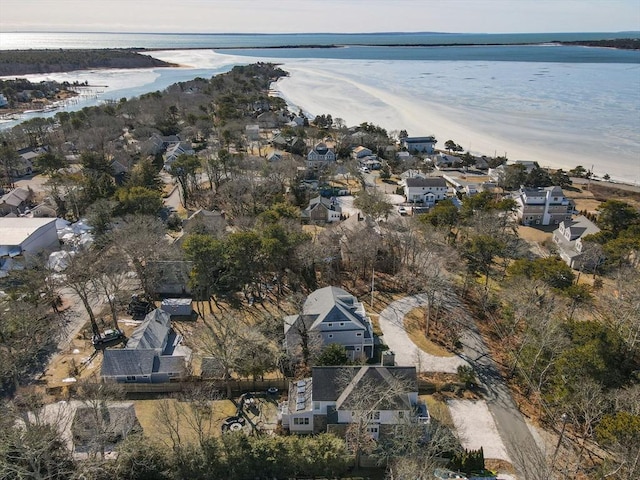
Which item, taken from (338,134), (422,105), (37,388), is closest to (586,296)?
(37,388)

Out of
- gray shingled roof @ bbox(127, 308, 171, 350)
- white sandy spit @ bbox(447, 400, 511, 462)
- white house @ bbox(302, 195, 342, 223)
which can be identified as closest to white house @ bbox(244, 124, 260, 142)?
white house @ bbox(302, 195, 342, 223)

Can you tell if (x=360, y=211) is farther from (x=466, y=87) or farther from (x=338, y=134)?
(x=466, y=87)

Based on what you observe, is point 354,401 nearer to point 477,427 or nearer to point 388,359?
point 388,359

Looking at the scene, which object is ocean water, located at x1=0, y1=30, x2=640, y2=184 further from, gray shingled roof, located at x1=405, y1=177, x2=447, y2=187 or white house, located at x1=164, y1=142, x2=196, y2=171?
white house, located at x1=164, y1=142, x2=196, y2=171

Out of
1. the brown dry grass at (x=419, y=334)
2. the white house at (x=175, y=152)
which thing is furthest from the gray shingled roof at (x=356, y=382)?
the white house at (x=175, y=152)

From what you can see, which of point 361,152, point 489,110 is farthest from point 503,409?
point 489,110

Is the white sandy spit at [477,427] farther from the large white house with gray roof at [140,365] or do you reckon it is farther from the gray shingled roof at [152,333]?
the gray shingled roof at [152,333]
